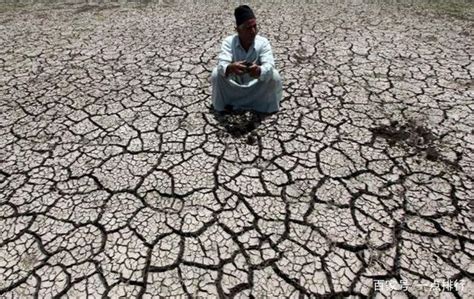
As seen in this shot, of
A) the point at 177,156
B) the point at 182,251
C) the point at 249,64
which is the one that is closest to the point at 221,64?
the point at 249,64

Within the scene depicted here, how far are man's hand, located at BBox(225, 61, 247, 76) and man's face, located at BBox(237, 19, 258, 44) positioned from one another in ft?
0.77

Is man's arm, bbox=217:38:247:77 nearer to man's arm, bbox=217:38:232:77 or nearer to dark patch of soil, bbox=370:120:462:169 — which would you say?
man's arm, bbox=217:38:232:77

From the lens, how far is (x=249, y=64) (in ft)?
10.1

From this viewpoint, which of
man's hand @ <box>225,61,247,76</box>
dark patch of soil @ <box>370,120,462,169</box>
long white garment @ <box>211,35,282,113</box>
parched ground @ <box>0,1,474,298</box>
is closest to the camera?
parched ground @ <box>0,1,474,298</box>

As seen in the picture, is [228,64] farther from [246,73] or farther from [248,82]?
[248,82]

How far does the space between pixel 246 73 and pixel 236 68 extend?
5.2 inches

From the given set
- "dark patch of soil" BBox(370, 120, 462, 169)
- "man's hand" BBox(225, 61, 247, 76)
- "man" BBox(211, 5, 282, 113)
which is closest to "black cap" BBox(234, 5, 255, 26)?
"man" BBox(211, 5, 282, 113)

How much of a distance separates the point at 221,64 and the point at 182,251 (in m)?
1.72

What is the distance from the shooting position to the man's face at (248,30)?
291cm

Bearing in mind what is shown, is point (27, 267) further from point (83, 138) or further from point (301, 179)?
point (301, 179)

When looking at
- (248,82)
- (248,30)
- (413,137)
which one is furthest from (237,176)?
(413,137)

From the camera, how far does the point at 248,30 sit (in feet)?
9.66

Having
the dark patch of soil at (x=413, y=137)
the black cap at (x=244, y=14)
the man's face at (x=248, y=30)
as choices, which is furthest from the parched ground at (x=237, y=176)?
the black cap at (x=244, y=14)

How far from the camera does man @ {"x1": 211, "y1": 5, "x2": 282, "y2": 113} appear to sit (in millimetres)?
2961
